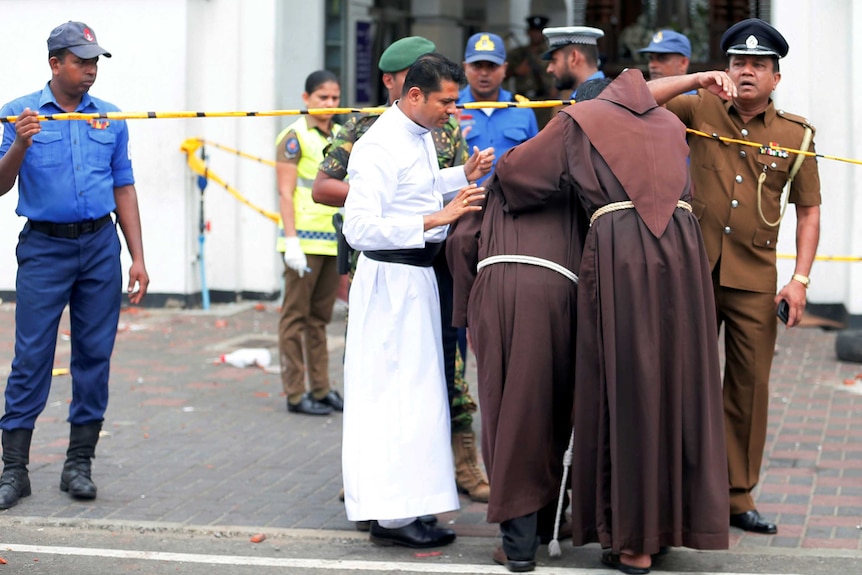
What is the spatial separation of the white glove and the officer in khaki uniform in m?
2.85

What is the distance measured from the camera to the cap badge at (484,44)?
297 inches

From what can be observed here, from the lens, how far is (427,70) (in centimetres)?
552

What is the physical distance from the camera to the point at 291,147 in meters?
8.27

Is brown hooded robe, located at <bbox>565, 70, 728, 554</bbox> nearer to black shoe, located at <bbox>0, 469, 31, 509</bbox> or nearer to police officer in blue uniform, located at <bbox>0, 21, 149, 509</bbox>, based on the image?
police officer in blue uniform, located at <bbox>0, 21, 149, 509</bbox>

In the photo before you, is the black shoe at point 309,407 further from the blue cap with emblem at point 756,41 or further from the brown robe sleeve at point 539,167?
the blue cap with emblem at point 756,41

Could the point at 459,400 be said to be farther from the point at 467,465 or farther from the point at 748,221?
the point at 748,221

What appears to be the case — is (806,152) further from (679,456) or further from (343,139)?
(343,139)

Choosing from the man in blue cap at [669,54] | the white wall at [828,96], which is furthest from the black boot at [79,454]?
the white wall at [828,96]

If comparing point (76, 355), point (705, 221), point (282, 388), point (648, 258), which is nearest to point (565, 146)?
point (648, 258)

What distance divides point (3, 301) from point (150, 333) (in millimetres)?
2041

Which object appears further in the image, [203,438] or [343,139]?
[203,438]

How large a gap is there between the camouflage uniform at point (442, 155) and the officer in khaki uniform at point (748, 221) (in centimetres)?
111

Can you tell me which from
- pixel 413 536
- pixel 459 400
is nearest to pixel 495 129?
pixel 459 400

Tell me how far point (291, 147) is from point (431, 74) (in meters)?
2.89
